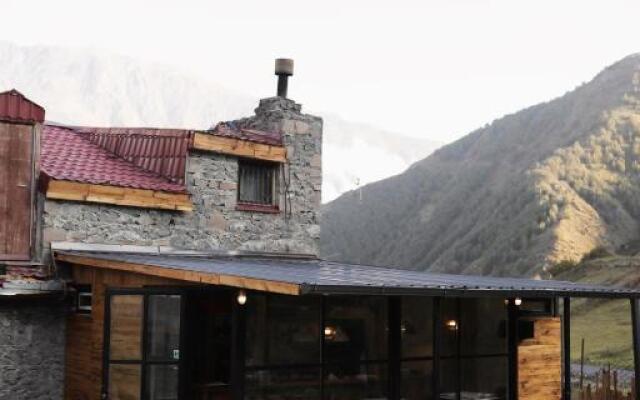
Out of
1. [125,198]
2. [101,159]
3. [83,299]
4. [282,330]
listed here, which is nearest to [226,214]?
[125,198]

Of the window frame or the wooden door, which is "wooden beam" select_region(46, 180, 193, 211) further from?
the window frame

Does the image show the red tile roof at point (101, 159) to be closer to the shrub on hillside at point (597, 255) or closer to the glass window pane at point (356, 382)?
the glass window pane at point (356, 382)

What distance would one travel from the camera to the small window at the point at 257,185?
16.4 metres

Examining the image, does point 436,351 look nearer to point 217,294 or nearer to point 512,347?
point 217,294

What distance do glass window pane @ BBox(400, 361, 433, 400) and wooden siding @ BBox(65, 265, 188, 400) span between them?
4.36 meters

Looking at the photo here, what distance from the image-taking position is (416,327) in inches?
495

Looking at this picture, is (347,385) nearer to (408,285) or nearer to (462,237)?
(408,285)

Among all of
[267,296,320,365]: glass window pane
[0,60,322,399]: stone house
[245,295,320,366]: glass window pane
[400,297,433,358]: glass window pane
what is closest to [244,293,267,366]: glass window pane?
[245,295,320,366]: glass window pane

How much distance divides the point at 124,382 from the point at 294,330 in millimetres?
2470

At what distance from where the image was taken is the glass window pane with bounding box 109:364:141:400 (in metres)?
11.0

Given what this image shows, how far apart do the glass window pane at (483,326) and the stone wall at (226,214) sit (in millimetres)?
4683

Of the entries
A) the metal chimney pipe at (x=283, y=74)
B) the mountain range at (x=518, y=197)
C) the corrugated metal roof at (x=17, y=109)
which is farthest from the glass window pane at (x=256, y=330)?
the mountain range at (x=518, y=197)

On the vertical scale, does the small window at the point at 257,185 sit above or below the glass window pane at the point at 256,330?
above

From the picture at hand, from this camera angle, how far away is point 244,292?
1003cm
